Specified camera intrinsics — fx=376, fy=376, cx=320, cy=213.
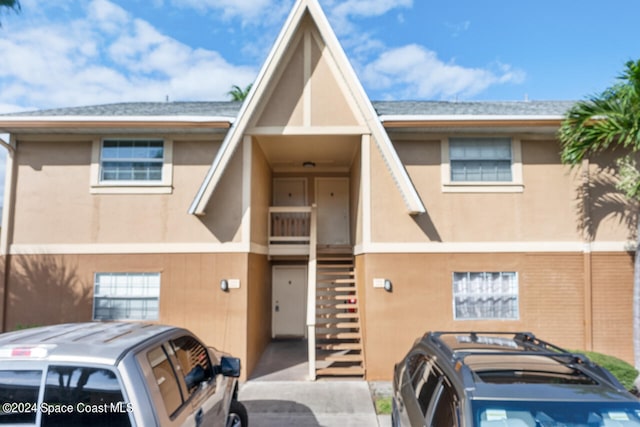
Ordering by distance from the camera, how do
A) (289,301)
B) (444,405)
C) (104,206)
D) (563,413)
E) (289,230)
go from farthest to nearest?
(289,301) < (289,230) < (104,206) < (444,405) < (563,413)

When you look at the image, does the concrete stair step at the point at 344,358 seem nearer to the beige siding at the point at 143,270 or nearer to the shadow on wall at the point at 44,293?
the beige siding at the point at 143,270

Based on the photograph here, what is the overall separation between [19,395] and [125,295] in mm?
6483

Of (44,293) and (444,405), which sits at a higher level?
(44,293)

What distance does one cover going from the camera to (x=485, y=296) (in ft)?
28.3

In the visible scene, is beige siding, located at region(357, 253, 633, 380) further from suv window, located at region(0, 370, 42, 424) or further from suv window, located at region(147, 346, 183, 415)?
suv window, located at region(0, 370, 42, 424)

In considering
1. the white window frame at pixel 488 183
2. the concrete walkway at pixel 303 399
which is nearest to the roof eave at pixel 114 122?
the white window frame at pixel 488 183

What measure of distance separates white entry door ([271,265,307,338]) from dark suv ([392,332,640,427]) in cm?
853

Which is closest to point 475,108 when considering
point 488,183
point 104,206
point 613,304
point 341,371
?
point 488,183

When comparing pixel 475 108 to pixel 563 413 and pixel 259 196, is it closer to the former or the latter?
pixel 259 196

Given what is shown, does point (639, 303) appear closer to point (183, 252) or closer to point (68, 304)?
point (183, 252)

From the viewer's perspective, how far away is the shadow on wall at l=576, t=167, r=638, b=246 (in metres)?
8.66

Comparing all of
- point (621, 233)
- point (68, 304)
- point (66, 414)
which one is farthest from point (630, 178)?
point (68, 304)

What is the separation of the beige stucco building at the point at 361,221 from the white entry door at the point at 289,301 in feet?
11.4

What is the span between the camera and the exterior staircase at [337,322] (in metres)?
8.45
